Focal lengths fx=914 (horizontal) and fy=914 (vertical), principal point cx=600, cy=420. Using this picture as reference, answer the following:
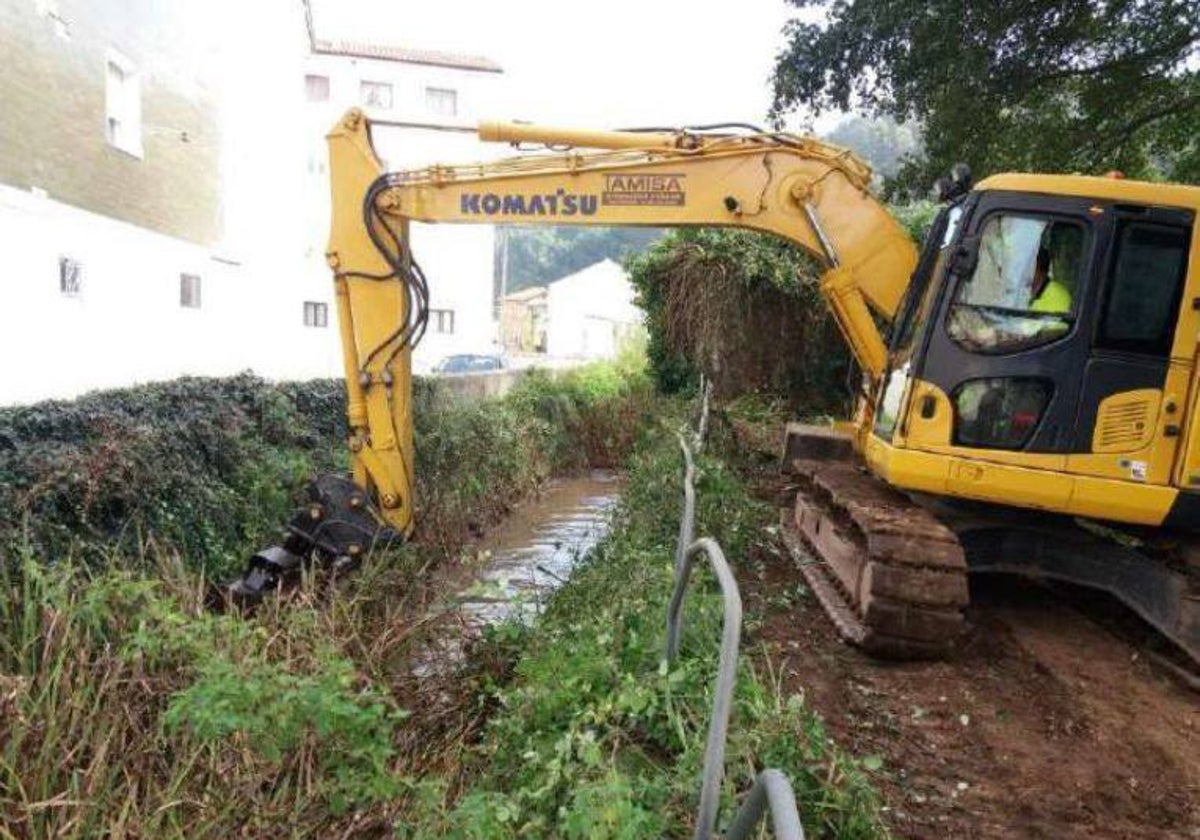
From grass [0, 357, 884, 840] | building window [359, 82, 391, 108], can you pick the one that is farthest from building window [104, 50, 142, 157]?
building window [359, 82, 391, 108]

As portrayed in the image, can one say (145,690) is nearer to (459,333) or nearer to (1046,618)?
(1046,618)

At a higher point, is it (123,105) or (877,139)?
(877,139)

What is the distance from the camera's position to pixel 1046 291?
16.6ft

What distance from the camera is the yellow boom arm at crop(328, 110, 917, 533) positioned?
611 centimetres

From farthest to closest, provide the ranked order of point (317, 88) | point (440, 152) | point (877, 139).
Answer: point (877, 139) < point (317, 88) < point (440, 152)

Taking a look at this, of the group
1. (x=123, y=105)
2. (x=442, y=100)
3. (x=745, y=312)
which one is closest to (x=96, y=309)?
(x=123, y=105)

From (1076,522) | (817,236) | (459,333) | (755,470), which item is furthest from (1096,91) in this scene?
(459,333)

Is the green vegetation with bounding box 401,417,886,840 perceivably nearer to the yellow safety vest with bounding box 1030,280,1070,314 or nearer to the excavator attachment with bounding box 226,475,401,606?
the excavator attachment with bounding box 226,475,401,606

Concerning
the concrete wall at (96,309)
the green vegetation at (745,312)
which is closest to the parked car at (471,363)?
the concrete wall at (96,309)

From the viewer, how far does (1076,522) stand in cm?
549

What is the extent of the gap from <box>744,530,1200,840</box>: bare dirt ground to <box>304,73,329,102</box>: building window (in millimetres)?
27652

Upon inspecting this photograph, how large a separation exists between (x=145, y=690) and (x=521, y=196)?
3.88 meters

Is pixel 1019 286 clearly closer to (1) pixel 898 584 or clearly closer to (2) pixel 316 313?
(1) pixel 898 584

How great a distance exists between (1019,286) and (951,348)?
0.49 meters
